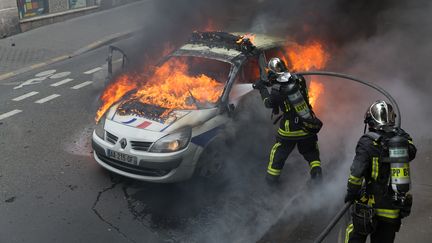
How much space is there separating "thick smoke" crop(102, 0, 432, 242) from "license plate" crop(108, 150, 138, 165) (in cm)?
84

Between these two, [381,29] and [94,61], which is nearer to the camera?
[381,29]

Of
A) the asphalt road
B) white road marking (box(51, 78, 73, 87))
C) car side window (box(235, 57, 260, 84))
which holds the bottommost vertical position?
the asphalt road

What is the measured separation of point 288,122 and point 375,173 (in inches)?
70.9

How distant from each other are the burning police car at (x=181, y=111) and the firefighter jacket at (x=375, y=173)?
2296 mm

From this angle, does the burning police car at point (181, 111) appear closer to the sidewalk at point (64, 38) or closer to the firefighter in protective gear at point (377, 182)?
the firefighter in protective gear at point (377, 182)

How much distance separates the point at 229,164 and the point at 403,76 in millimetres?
4636

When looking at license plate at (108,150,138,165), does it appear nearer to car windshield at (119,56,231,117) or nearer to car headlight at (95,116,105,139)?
car headlight at (95,116,105,139)

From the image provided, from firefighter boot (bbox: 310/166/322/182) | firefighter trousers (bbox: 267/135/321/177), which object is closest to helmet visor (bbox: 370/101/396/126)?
firefighter trousers (bbox: 267/135/321/177)

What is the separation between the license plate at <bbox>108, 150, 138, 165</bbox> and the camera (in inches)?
219

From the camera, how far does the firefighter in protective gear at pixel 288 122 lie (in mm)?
5488

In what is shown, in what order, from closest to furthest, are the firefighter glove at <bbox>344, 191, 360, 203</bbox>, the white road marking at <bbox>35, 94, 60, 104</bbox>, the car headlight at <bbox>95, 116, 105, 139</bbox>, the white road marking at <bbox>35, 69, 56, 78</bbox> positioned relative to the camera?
the firefighter glove at <bbox>344, 191, 360, 203</bbox> → the car headlight at <bbox>95, 116, 105, 139</bbox> → the white road marking at <bbox>35, 94, 60, 104</bbox> → the white road marking at <bbox>35, 69, 56, 78</bbox>

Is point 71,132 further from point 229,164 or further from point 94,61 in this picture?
point 94,61

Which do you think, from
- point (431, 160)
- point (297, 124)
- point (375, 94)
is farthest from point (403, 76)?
point (297, 124)

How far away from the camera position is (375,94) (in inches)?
334
